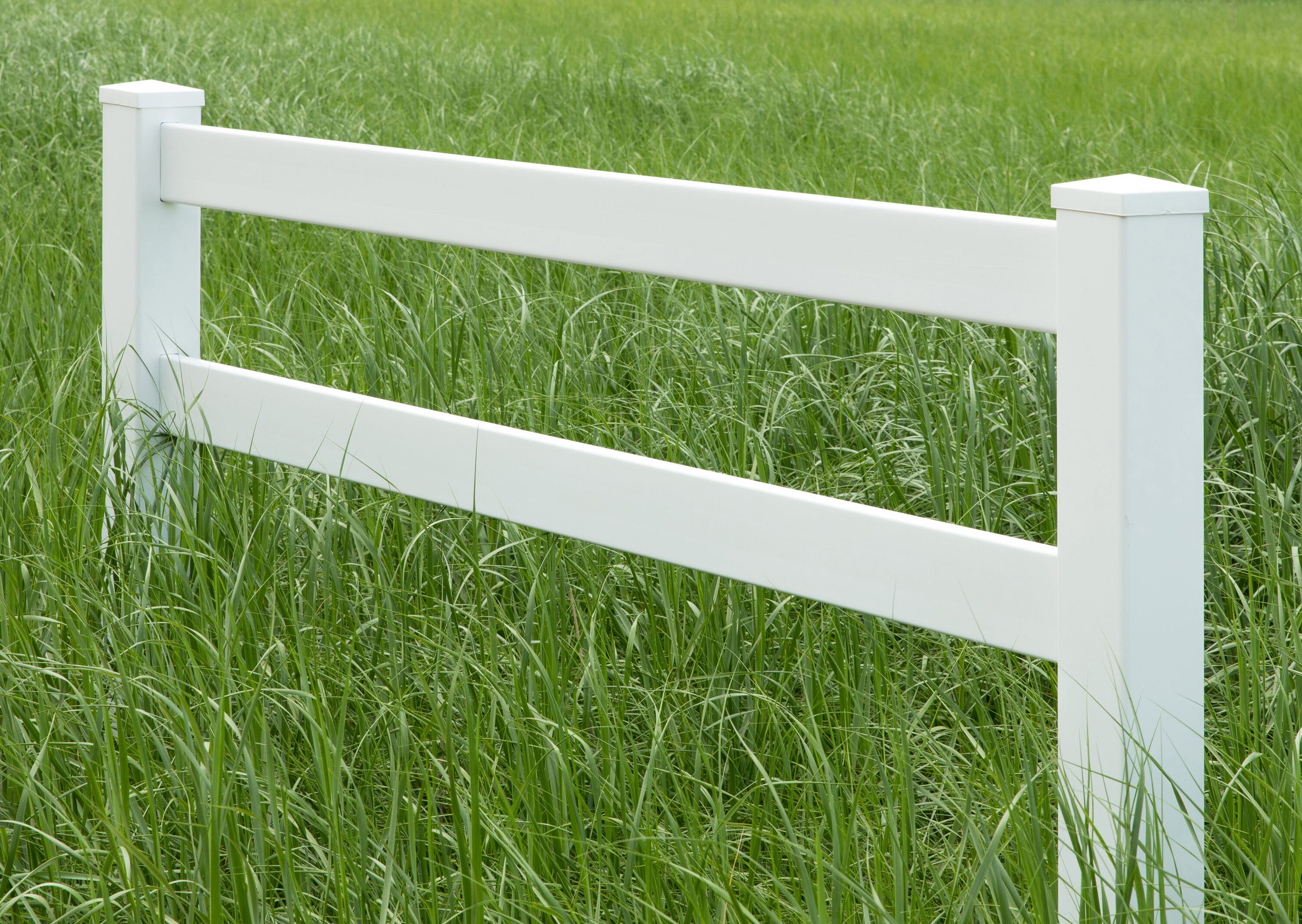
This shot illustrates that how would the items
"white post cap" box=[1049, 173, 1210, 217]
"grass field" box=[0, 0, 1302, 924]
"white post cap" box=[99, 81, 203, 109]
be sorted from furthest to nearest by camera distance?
"white post cap" box=[99, 81, 203, 109]
"grass field" box=[0, 0, 1302, 924]
"white post cap" box=[1049, 173, 1210, 217]

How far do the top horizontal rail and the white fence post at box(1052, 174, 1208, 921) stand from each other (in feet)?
0.29

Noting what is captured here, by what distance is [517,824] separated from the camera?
1.78 meters

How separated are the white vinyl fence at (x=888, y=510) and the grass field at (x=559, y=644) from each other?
145 millimetres

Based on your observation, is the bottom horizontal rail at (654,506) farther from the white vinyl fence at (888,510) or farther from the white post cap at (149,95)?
the white post cap at (149,95)

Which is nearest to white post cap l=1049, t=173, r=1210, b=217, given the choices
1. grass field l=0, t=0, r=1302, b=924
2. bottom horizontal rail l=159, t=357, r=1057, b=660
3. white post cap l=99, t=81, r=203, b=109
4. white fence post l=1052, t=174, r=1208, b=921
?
white fence post l=1052, t=174, r=1208, b=921

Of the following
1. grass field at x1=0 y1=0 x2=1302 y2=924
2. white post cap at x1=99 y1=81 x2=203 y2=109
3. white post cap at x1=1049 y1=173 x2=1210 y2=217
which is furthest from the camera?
white post cap at x1=99 y1=81 x2=203 y2=109

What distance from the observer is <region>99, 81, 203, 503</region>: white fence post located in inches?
104

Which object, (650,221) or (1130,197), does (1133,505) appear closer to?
(1130,197)

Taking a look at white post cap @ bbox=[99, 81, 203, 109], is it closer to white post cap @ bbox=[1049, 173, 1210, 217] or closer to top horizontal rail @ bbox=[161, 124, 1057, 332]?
top horizontal rail @ bbox=[161, 124, 1057, 332]

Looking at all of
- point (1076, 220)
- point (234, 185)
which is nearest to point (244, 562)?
point (234, 185)

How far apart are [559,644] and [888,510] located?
633mm

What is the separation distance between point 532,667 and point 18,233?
11.8 ft

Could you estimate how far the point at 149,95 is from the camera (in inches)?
104

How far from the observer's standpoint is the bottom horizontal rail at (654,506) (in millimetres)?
1627
